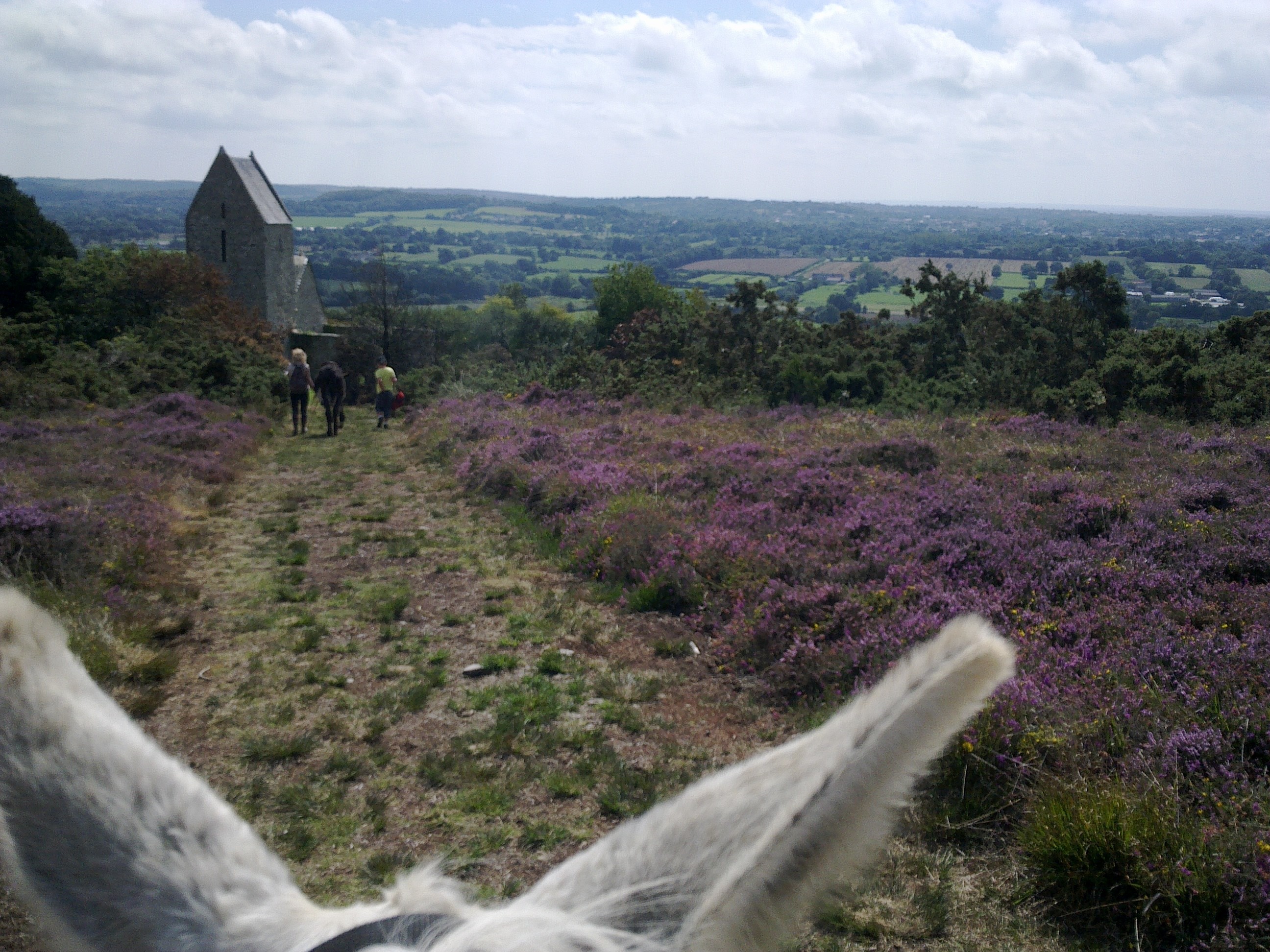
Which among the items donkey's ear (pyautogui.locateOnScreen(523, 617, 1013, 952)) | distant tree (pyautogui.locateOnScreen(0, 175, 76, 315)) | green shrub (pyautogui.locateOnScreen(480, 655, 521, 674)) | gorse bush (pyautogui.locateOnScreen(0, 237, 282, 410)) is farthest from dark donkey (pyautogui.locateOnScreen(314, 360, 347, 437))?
donkey's ear (pyautogui.locateOnScreen(523, 617, 1013, 952))

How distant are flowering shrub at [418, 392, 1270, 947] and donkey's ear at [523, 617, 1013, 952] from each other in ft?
10.2

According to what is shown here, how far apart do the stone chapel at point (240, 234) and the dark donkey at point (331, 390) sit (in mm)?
27158

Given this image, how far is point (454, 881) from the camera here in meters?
0.95

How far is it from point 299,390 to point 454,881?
60.6ft

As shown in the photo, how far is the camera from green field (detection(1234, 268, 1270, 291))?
1271 inches

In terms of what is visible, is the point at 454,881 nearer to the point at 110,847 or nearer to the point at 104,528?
the point at 110,847

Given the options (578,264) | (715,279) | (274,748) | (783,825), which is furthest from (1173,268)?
(578,264)

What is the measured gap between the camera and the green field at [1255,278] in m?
32.3

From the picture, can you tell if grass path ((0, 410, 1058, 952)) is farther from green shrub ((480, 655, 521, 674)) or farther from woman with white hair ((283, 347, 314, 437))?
woman with white hair ((283, 347, 314, 437))

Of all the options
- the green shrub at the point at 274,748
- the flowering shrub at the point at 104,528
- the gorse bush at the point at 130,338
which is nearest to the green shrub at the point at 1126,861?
the green shrub at the point at 274,748

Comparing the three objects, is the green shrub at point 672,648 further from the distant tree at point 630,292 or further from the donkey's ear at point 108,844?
the distant tree at point 630,292

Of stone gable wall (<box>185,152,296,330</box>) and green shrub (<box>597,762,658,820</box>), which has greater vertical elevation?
stone gable wall (<box>185,152,296,330</box>)

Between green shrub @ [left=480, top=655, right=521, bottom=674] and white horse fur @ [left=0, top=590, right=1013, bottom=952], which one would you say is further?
green shrub @ [left=480, top=655, right=521, bottom=674]

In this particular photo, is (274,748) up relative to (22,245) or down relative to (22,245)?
down
